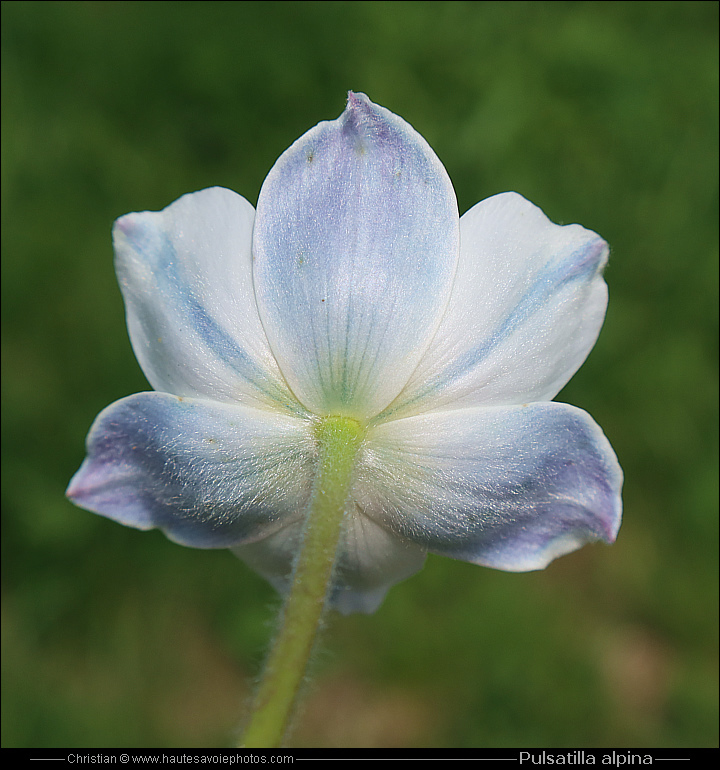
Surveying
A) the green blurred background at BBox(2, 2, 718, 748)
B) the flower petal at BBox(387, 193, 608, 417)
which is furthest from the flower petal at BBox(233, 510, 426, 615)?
the green blurred background at BBox(2, 2, 718, 748)

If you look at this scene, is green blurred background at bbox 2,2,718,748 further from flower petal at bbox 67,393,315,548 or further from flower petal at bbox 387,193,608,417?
flower petal at bbox 387,193,608,417

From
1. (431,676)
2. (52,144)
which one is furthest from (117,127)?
(431,676)

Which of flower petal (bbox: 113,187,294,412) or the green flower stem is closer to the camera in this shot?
the green flower stem

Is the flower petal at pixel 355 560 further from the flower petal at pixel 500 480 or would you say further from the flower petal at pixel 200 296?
the flower petal at pixel 200 296

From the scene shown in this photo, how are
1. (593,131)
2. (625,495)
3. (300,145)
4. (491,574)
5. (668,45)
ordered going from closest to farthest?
(300,145)
(491,574)
(625,495)
(593,131)
(668,45)

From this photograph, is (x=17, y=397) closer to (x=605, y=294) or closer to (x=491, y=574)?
(x=491, y=574)

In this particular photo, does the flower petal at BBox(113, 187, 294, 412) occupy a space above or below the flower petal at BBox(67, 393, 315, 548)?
above
